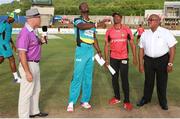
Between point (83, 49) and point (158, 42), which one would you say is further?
point (158, 42)

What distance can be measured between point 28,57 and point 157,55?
8.66 feet

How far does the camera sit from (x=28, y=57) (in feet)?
21.0

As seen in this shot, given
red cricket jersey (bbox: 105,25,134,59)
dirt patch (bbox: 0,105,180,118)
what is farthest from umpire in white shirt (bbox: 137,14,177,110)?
red cricket jersey (bbox: 105,25,134,59)

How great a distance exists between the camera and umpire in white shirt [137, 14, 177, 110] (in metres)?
7.69

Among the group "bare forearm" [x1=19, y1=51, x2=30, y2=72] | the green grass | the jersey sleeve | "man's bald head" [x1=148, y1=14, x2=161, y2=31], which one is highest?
"man's bald head" [x1=148, y1=14, x2=161, y2=31]

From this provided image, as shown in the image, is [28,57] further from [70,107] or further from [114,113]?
[114,113]

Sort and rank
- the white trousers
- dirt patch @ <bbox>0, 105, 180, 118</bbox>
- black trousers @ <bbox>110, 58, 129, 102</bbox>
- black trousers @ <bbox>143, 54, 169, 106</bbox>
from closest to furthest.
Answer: the white trousers, dirt patch @ <bbox>0, 105, 180, 118</bbox>, black trousers @ <bbox>143, 54, 169, 106</bbox>, black trousers @ <bbox>110, 58, 129, 102</bbox>

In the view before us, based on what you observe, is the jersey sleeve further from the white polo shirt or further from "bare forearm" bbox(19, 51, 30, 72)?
the white polo shirt

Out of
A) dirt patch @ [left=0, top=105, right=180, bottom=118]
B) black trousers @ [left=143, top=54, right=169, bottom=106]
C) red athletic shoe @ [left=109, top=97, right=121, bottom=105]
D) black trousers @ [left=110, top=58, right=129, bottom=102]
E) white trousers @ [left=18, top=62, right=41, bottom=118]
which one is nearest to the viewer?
white trousers @ [left=18, top=62, right=41, bottom=118]

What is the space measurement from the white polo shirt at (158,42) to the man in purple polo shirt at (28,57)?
2.29 metres

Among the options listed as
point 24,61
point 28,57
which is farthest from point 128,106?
point 24,61

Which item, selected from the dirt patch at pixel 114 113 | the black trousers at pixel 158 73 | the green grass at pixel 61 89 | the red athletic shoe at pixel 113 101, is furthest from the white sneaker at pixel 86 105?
the black trousers at pixel 158 73

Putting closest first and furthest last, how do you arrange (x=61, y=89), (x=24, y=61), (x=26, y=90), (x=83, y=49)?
(x=24, y=61), (x=26, y=90), (x=83, y=49), (x=61, y=89)

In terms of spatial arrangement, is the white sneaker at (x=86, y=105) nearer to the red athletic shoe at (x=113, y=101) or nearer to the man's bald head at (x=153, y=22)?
the red athletic shoe at (x=113, y=101)
